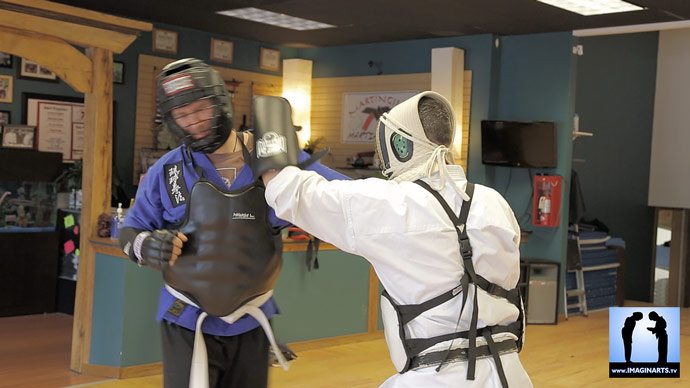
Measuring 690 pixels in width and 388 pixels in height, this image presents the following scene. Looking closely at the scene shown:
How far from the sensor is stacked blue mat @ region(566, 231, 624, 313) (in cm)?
942

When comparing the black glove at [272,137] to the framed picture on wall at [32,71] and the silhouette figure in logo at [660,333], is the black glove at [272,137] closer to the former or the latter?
the silhouette figure in logo at [660,333]

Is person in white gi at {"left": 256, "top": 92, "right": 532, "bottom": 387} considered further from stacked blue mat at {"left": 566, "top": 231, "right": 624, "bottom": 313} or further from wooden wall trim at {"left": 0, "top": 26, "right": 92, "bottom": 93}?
stacked blue mat at {"left": 566, "top": 231, "right": 624, "bottom": 313}

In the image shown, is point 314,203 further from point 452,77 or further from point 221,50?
point 221,50

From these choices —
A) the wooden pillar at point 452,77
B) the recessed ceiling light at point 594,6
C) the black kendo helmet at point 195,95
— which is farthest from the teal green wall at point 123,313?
the wooden pillar at point 452,77

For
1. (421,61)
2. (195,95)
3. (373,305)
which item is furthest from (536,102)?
(195,95)

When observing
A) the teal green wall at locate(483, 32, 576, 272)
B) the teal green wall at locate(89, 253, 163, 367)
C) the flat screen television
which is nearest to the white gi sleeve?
the teal green wall at locate(89, 253, 163, 367)

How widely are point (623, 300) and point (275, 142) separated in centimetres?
851

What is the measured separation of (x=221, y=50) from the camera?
10164 mm

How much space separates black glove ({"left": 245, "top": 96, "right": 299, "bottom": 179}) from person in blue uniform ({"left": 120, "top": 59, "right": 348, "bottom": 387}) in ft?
1.05

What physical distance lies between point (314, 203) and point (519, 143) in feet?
23.0

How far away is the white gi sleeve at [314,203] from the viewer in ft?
7.07

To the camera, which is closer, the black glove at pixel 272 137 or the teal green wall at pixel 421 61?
the black glove at pixel 272 137

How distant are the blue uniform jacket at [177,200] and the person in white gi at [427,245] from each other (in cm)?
52

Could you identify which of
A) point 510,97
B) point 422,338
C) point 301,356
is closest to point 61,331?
point 301,356
